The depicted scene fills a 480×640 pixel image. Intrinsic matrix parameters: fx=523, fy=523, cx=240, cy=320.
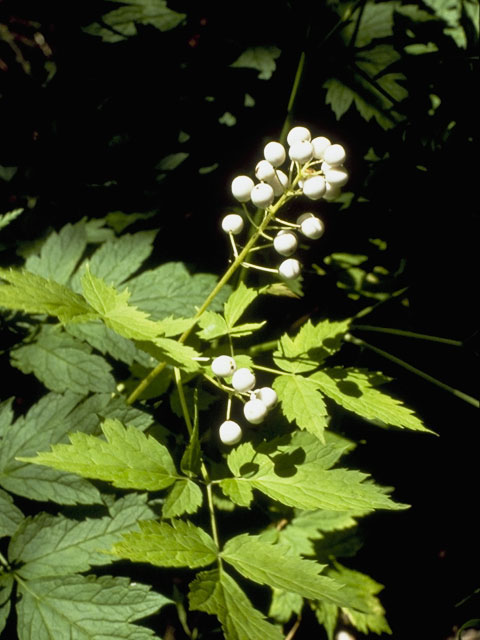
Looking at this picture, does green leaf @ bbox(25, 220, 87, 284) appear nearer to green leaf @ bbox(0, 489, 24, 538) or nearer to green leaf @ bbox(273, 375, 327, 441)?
green leaf @ bbox(0, 489, 24, 538)

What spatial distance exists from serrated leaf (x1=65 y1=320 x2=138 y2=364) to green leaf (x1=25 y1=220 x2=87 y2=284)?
8.6 inches

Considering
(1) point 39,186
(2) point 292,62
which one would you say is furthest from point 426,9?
(1) point 39,186

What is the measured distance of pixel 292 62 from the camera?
85.9 inches

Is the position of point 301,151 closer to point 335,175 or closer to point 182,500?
point 335,175

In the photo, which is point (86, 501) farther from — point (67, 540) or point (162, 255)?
point (162, 255)

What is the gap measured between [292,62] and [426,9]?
724mm

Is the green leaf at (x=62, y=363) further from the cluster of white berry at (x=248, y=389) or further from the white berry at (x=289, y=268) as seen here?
the white berry at (x=289, y=268)

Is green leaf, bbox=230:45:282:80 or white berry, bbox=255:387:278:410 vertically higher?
green leaf, bbox=230:45:282:80

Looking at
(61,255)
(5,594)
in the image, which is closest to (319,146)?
(61,255)

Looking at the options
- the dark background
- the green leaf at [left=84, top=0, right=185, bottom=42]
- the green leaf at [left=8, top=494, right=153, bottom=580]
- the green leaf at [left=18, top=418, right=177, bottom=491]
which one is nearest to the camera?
the green leaf at [left=18, top=418, right=177, bottom=491]

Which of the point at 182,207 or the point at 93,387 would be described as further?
the point at 182,207

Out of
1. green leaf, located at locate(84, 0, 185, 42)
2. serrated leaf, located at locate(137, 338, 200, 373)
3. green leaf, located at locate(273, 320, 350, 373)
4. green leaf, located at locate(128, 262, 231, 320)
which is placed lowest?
green leaf, located at locate(273, 320, 350, 373)

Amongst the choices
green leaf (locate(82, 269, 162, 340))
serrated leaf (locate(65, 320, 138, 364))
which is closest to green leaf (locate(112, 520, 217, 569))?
green leaf (locate(82, 269, 162, 340))

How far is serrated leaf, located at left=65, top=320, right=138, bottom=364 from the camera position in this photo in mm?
1686
